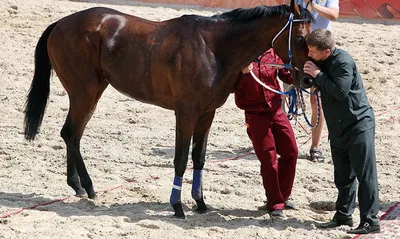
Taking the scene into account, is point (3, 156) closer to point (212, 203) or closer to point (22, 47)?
point (212, 203)

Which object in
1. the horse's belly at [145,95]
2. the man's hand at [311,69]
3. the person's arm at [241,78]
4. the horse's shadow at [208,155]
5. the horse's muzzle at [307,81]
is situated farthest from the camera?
the horse's shadow at [208,155]

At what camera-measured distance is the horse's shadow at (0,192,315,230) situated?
20.4ft

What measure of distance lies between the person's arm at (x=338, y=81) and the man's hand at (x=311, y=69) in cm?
4

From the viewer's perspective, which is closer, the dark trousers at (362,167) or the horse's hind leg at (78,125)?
the dark trousers at (362,167)

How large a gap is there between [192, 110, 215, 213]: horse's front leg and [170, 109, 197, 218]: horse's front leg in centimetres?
25

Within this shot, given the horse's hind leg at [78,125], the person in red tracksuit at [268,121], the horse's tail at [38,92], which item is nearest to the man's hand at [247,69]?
the person in red tracksuit at [268,121]

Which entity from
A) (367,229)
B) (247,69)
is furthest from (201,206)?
(367,229)

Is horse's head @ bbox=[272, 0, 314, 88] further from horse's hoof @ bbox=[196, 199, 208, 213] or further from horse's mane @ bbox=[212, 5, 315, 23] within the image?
horse's hoof @ bbox=[196, 199, 208, 213]

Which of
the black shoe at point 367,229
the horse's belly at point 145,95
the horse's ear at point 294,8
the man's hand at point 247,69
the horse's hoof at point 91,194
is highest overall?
the horse's ear at point 294,8

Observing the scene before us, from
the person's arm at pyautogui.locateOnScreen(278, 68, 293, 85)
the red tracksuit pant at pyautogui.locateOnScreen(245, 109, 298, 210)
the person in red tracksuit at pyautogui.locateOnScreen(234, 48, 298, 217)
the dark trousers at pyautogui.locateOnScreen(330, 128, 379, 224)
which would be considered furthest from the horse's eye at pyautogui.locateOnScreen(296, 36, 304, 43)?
the dark trousers at pyautogui.locateOnScreen(330, 128, 379, 224)

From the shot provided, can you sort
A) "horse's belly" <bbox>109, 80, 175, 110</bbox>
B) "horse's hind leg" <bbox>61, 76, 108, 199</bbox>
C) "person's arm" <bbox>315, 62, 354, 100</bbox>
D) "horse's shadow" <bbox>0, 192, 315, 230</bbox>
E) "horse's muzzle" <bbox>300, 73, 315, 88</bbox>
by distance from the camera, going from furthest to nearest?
"horse's hind leg" <bbox>61, 76, 108, 199</bbox> < "horse's belly" <bbox>109, 80, 175, 110</bbox> < "horse's shadow" <bbox>0, 192, 315, 230</bbox> < "horse's muzzle" <bbox>300, 73, 315, 88</bbox> < "person's arm" <bbox>315, 62, 354, 100</bbox>

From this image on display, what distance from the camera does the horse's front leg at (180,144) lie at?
6.23m

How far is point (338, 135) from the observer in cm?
596

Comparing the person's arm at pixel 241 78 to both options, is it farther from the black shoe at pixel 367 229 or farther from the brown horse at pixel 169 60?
the black shoe at pixel 367 229
